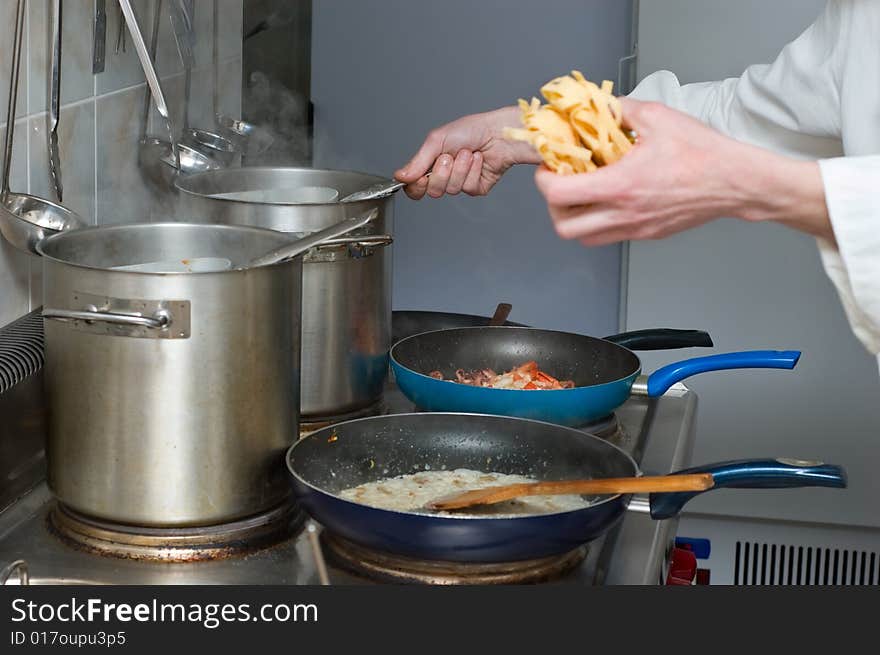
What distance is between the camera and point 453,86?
9.20 feet

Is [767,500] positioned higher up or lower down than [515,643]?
lower down

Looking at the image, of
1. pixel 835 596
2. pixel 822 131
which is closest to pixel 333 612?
pixel 835 596

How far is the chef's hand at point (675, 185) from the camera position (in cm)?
90

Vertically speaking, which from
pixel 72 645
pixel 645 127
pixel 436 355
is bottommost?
pixel 72 645

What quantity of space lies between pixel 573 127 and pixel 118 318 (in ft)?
1.23

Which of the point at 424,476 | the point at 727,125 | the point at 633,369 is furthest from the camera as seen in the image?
the point at 727,125

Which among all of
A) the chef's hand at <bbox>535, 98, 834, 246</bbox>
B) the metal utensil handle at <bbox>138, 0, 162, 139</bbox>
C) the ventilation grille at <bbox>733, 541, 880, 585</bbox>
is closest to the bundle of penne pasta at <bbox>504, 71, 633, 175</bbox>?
the chef's hand at <bbox>535, 98, 834, 246</bbox>

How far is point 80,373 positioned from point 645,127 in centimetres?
49

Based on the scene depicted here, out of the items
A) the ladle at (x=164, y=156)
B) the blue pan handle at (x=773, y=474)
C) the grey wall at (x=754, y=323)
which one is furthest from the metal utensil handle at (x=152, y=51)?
the grey wall at (x=754, y=323)

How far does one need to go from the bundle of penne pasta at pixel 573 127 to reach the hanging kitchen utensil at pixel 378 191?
1.12ft

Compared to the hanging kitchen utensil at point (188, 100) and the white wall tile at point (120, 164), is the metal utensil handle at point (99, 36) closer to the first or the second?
the white wall tile at point (120, 164)

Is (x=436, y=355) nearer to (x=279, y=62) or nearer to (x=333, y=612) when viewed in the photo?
(x=333, y=612)

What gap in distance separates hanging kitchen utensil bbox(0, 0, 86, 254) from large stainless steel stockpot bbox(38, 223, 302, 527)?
192 millimetres

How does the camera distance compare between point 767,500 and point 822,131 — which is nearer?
point 822,131
